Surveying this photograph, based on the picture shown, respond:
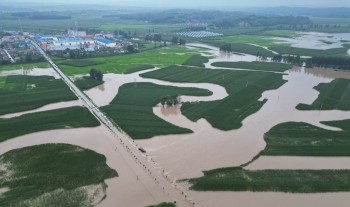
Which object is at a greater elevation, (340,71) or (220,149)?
(340,71)

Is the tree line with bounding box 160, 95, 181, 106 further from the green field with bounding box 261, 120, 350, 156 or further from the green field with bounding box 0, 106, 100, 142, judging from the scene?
the green field with bounding box 261, 120, 350, 156

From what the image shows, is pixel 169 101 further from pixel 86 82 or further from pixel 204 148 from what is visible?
pixel 86 82

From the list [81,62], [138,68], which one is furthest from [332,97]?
[81,62]

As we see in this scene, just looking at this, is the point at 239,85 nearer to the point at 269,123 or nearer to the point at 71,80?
the point at 269,123

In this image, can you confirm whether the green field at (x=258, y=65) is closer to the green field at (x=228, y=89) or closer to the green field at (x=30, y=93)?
the green field at (x=228, y=89)

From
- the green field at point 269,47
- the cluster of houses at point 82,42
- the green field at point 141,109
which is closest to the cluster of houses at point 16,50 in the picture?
the cluster of houses at point 82,42

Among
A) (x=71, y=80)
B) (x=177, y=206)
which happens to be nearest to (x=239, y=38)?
(x=71, y=80)

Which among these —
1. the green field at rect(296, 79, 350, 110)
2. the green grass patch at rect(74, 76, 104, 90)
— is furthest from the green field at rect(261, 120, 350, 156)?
the green grass patch at rect(74, 76, 104, 90)
